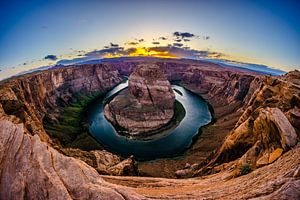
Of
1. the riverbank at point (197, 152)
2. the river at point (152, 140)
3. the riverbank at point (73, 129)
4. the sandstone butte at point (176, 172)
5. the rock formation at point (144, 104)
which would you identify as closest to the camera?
the sandstone butte at point (176, 172)

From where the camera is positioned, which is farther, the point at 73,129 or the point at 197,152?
the point at 73,129

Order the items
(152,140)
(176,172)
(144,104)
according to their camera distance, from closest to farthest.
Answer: (176,172), (152,140), (144,104)

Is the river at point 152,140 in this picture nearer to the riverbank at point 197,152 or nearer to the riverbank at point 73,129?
the riverbank at point 197,152

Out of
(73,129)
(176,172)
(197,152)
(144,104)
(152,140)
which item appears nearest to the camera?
(176,172)

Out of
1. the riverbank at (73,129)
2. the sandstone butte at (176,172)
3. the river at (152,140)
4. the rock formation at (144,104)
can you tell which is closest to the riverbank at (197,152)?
the river at (152,140)

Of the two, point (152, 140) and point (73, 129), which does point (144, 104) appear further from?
point (73, 129)

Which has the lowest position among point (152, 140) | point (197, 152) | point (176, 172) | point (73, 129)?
point (73, 129)

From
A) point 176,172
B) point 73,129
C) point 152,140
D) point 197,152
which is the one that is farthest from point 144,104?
point 176,172

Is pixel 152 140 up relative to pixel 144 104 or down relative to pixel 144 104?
down
